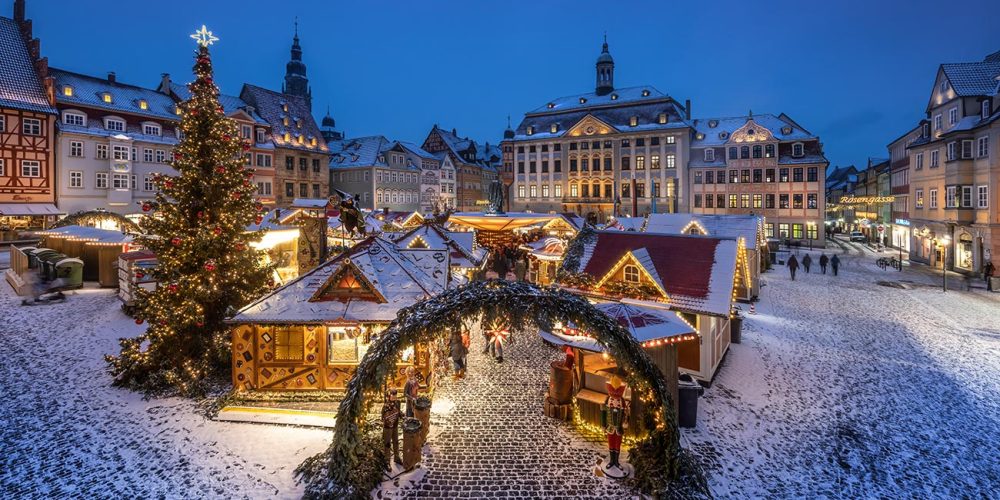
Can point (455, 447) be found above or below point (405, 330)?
below

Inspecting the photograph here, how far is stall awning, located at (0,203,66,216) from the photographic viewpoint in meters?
33.3

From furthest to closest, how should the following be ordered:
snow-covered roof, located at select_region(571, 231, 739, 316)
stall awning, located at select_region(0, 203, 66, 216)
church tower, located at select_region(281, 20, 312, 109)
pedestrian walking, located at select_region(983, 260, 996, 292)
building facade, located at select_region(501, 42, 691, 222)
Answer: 1. church tower, located at select_region(281, 20, 312, 109)
2. building facade, located at select_region(501, 42, 691, 222)
3. stall awning, located at select_region(0, 203, 66, 216)
4. pedestrian walking, located at select_region(983, 260, 996, 292)
5. snow-covered roof, located at select_region(571, 231, 739, 316)

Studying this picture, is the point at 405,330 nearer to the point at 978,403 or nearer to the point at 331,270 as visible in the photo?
the point at 331,270

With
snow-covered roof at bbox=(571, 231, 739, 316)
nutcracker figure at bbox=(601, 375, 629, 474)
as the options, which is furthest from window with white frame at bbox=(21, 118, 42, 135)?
nutcracker figure at bbox=(601, 375, 629, 474)

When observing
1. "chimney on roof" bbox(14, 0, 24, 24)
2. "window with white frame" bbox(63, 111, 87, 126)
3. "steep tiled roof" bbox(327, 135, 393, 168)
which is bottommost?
"window with white frame" bbox(63, 111, 87, 126)

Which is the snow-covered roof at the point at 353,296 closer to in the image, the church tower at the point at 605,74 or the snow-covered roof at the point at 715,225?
the snow-covered roof at the point at 715,225

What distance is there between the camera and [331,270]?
40.2 feet

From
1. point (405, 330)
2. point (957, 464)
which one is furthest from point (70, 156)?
point (957, 464)

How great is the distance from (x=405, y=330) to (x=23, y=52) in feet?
152

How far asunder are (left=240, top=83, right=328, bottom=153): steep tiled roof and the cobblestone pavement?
155 ft

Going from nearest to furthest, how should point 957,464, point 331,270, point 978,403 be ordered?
point 957,464, point 978,403, point 331,270

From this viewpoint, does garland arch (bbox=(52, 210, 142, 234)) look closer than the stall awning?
Yes

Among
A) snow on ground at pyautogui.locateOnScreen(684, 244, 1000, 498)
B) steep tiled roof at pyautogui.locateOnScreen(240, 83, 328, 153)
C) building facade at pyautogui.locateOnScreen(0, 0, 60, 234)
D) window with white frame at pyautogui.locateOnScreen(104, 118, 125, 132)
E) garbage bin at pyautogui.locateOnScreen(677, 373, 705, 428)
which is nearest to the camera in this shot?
snow on ground at pyautogui.locateOnScreen(684, 244, 1000, 498)

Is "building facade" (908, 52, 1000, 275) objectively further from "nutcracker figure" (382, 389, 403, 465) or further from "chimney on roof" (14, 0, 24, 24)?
"chimney on roof" (14, 0, 24, 24)
